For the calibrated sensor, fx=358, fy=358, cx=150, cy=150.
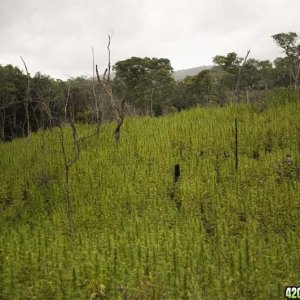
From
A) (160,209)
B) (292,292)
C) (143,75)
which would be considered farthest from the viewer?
(143,75)

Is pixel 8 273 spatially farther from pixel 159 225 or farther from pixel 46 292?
pixel 159 225

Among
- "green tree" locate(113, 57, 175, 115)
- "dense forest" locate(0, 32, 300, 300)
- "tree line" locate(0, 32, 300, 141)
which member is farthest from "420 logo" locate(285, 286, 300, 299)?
"green tree" locate(113, 57, 175, 115)

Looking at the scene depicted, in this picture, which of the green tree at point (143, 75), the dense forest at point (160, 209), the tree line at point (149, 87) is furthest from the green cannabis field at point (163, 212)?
the green tree at point (143, 75)

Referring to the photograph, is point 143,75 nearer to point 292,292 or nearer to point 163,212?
point 163,212

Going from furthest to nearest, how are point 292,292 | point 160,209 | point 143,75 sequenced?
point 143,75 → point 160,209 → point 292,292

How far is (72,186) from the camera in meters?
15.7

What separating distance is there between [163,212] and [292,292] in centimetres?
614

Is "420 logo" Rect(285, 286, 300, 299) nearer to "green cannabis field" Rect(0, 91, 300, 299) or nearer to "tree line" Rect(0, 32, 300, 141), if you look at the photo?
"green cannabis field" Rect(0, 91, 300, 299)

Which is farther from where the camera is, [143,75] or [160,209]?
[143,75]

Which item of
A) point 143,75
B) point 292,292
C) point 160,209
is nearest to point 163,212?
point 160,209

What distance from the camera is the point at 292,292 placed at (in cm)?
715

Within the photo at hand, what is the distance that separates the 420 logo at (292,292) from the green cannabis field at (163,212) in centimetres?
17

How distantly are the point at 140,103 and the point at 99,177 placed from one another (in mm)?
40955

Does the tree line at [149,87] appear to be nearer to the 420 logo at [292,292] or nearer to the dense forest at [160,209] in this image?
the dense forest at [160,209]
